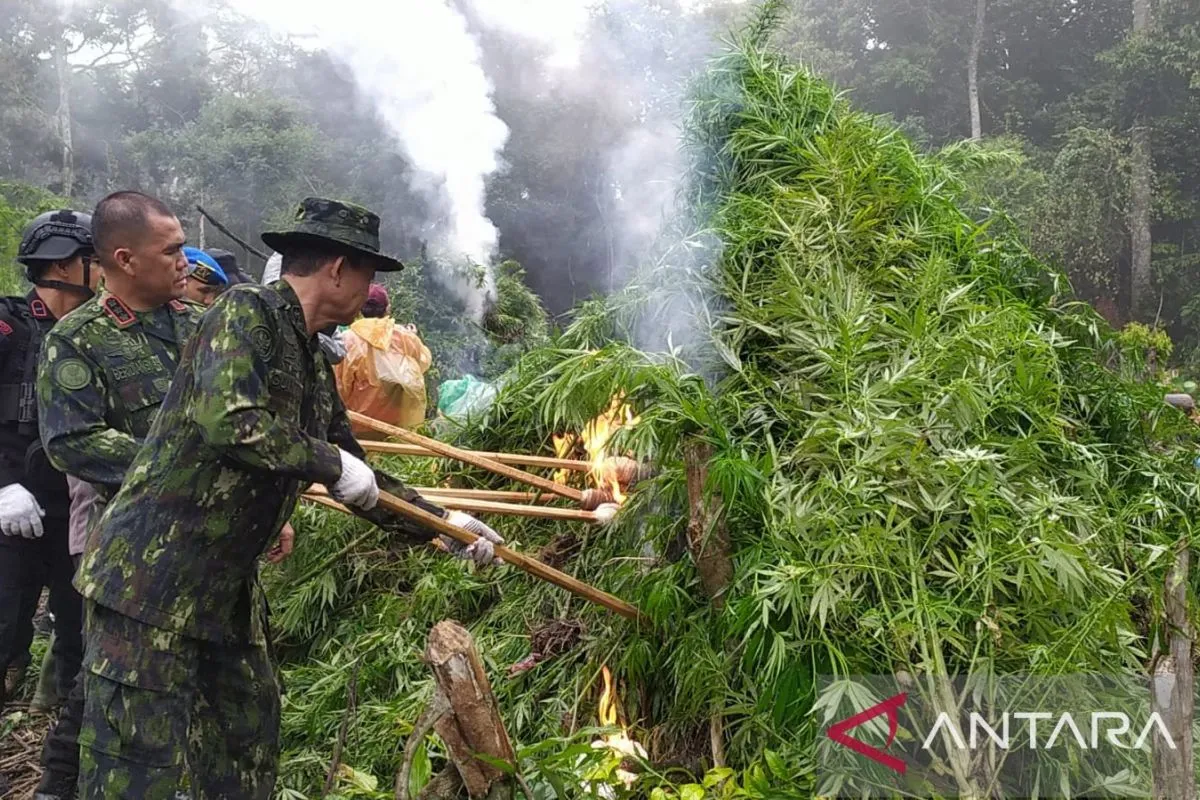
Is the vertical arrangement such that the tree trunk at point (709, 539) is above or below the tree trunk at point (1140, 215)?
below

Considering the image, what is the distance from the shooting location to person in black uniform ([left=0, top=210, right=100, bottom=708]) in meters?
3.09

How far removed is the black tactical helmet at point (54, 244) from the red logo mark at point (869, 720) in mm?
3023

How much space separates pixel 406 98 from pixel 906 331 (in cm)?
1053

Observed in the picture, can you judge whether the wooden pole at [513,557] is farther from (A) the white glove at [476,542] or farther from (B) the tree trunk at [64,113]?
(B) the tree trunk at [64,113]

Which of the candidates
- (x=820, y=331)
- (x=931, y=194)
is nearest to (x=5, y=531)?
(x=820, y=331)

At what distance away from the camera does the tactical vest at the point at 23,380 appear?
3.17m

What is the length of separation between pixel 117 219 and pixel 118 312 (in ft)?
0.93

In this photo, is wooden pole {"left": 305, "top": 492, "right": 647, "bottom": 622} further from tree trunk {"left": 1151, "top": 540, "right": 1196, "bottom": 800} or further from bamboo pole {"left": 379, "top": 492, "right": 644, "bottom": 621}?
tree trunk {"left": 1151, "top": 540, "right": 1196, "bottom": 800}

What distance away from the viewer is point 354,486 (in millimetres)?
2223

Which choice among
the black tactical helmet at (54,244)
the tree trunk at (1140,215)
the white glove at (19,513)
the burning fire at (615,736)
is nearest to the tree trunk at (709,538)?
the burning fire at (615,736)

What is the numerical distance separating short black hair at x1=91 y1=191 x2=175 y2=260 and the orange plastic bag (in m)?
2.07

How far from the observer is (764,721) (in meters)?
2.56

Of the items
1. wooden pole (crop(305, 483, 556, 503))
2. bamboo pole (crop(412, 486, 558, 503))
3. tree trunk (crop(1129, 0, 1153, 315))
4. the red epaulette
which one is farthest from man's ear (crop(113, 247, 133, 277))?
tree trunk (crop(1129, 0, 1153, 315))

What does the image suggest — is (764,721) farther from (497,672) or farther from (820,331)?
(820,331)
